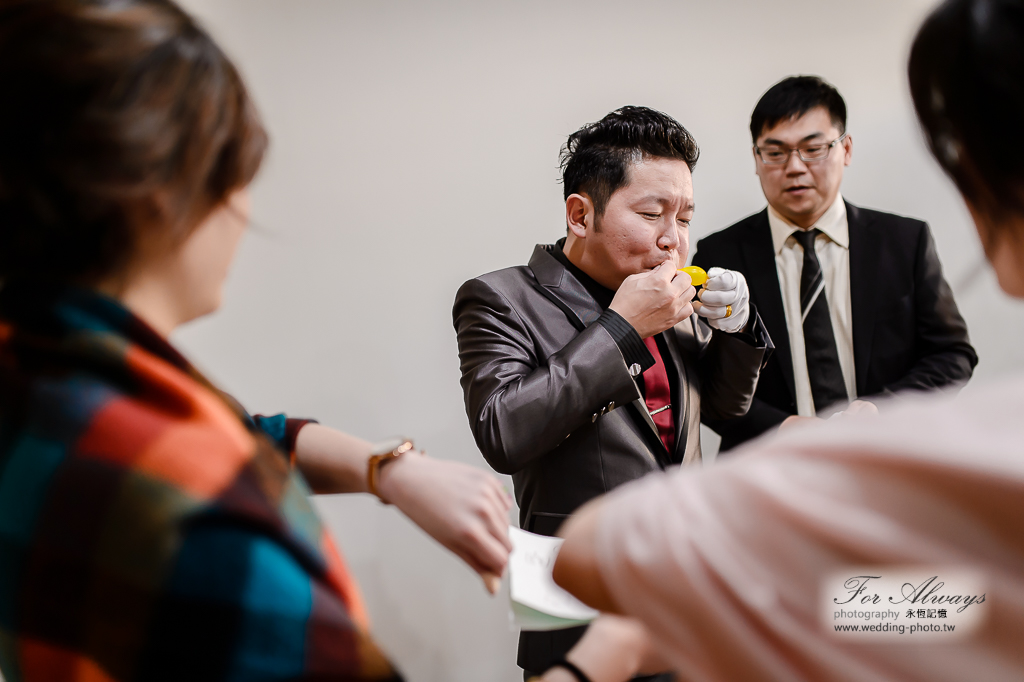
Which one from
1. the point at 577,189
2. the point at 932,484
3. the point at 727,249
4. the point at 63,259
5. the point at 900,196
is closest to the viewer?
the point at 932,484

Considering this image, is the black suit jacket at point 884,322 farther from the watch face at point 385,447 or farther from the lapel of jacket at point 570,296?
the watch face at point 385,447

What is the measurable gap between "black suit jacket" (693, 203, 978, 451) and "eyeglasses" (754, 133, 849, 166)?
0.77 ft

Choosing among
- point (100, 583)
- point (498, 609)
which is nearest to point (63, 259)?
point (100, 583)

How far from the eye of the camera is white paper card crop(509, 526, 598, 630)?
0.79m

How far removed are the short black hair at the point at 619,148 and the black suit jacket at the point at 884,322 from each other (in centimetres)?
59

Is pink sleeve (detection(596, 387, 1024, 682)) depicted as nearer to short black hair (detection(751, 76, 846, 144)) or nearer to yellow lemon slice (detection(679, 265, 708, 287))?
yellow lemon slice (detection(679, 265, 708, 287))

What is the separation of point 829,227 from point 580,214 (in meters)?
0.92

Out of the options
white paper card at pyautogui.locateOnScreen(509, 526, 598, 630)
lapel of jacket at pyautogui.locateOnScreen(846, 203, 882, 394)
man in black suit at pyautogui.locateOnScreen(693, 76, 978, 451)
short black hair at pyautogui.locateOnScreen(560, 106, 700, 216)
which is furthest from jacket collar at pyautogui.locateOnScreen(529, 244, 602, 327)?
lapel of jacket at pyautogui.locateOnScreen(846, 203, 882, 394)

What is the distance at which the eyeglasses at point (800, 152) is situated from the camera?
6.32 ft

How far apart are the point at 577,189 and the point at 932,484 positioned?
49.3 inches

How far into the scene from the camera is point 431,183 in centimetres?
221

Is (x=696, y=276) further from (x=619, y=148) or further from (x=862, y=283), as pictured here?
(x=862, y=283)

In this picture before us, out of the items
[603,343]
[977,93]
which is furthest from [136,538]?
[603,343]

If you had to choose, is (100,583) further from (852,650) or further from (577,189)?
(577,189)
